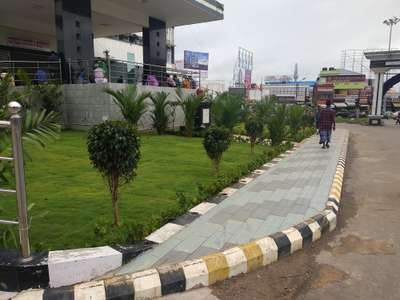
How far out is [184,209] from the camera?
4559 mm

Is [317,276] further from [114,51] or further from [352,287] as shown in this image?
[114,51]

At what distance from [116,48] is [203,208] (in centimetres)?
2149

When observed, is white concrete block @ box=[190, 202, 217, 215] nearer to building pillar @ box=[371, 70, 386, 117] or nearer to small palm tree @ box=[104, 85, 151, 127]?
small palm tree @ box=[104, 85, 151, 127]

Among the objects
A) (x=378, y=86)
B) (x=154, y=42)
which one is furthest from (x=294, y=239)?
(x=378, y=86)

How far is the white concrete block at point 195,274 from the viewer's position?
3.01m

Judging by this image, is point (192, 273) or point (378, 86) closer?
point (192, 273)

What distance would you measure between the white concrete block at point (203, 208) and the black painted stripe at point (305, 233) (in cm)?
119

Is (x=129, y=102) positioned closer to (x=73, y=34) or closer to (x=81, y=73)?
(x=81, y=73)

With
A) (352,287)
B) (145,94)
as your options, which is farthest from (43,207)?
(145,94)

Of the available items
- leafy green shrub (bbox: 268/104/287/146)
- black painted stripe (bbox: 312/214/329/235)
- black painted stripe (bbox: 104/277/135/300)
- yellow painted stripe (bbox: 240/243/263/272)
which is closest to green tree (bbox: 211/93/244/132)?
leafy green shrub (bbox: 268/104/287/146)

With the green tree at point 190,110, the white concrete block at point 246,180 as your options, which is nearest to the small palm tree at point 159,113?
the green tree at point 190,110

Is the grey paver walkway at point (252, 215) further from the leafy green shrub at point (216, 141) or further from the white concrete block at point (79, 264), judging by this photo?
the leafy green shrub at point (216, 141)

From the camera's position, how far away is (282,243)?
3.72 meters

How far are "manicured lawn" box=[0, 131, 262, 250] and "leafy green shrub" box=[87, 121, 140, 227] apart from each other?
1.88 feet
